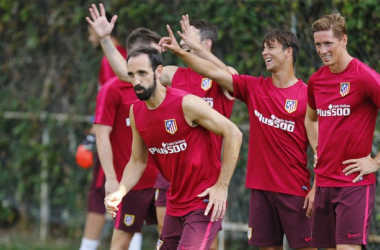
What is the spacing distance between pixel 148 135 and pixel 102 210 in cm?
257

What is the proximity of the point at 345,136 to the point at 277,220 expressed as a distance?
97 centimetres

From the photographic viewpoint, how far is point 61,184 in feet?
33.0

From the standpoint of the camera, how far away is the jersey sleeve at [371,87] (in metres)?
5.40

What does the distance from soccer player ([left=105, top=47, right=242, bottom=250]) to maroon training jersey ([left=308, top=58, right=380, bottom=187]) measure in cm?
77

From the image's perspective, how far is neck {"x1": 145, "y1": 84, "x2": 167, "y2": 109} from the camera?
542 cm

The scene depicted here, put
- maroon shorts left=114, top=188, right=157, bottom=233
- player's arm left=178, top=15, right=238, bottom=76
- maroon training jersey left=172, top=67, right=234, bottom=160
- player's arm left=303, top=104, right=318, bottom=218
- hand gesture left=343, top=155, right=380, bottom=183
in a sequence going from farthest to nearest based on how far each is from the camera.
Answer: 1. maroon shorts left=114, top=188, right=157, bottom=233
2. maroon training jersey left=172, top=67, right=234, bottom=160
3. player's arm left=178, top=15, right=238, bottom=76
4. player's arm left=303, top=104, right=318, bottom=218
5. hand gesture left=343, top=155, right=380, bottom=183

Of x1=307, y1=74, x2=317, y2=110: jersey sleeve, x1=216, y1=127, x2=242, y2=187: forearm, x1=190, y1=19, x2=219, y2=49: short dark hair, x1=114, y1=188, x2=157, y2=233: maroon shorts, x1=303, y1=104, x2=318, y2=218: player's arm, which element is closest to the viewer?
x1=216, y1=127, x2=242, y2=187: forearm

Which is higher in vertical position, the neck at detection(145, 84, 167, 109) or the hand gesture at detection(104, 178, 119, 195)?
the neck at detection(145, 84, 167, 109)

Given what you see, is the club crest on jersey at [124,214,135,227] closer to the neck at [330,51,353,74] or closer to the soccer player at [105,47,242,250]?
the soccer player at [105,47,242,250]

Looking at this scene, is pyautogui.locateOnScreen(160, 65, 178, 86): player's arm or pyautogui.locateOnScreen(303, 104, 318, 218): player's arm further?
pyautogui.locateOnScreen(160, 65, 178, 86): player's arm

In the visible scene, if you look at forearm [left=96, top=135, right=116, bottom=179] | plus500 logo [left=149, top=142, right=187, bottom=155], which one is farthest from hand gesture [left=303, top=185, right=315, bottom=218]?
forearm [left=96, top=135, right=116, bottom=179]

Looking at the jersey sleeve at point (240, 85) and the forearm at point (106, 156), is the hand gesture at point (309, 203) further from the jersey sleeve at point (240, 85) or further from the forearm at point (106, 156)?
the forearm at point (106, 156)

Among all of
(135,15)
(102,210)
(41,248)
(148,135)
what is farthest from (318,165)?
(41,248)

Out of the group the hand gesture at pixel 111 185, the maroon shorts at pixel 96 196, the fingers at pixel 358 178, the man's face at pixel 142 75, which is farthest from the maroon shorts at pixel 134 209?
the fingers at pixel 358 178
